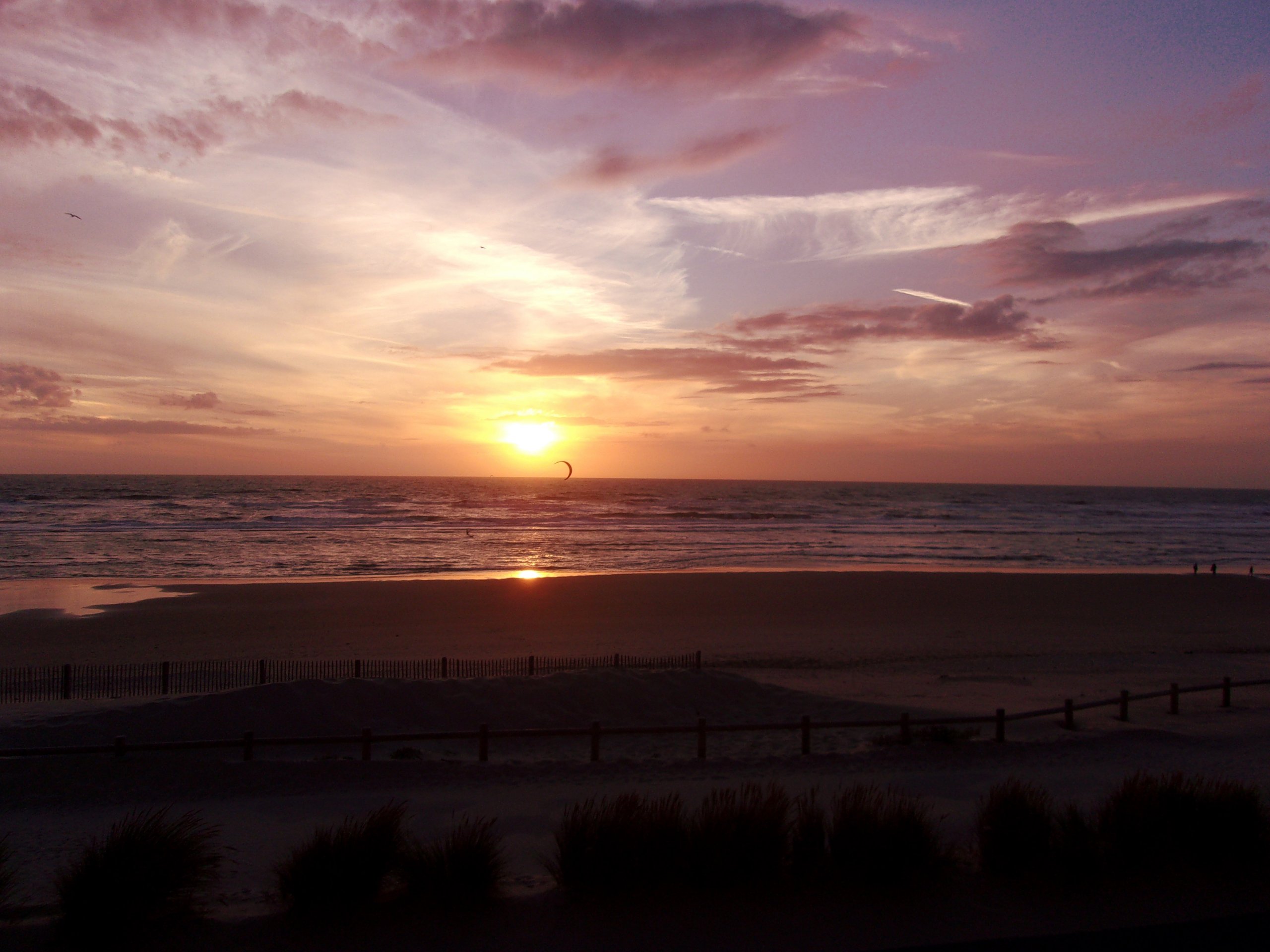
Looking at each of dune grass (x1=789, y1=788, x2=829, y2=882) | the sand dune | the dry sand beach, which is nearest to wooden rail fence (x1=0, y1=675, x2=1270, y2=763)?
the dry sand beach

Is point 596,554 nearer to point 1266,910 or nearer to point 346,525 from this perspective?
point 346,525

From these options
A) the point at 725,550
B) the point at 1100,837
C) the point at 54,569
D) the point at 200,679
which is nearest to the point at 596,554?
the point at 725,550

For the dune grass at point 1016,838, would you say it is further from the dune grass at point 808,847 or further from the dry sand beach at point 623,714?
the dune grass at point 808,847

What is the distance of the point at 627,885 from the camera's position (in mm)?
6395

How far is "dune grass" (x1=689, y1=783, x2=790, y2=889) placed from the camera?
6.43m

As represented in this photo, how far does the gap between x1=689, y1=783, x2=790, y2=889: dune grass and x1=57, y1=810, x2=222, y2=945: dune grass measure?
12.7ft

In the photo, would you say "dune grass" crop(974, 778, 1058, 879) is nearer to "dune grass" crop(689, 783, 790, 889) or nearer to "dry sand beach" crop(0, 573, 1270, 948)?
"dry sand beach" crop(0, 573, 1270, 948)

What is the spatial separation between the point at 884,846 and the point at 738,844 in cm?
121

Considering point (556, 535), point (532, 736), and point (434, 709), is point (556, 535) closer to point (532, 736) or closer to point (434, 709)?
point (434, 709)

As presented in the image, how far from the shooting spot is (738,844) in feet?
21.4

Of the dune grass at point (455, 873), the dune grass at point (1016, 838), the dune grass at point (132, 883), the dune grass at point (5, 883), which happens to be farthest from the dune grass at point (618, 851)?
the dune grass at point (5, 883)

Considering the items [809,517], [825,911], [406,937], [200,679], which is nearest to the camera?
[406,937]

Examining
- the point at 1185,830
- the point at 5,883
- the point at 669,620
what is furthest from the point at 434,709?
the point at 669,620

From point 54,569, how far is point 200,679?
27028mm
